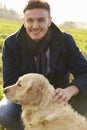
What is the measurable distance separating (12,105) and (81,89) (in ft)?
3.22

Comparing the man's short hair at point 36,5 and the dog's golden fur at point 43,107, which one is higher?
the man's short hair at point 36,5

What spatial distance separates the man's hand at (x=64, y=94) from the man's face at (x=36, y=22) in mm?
762

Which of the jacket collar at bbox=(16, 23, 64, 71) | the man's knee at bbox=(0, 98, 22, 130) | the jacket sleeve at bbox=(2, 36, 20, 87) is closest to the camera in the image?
the jacket collar at bbox=(16, 23, 64, 71)

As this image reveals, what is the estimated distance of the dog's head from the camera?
4.96 m

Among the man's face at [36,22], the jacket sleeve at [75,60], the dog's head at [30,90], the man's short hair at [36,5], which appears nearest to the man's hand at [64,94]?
the dog's head at [30,90]

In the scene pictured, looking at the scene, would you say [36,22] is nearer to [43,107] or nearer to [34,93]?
[34,93]

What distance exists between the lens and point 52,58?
5.74 meters

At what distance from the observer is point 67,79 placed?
607 cm

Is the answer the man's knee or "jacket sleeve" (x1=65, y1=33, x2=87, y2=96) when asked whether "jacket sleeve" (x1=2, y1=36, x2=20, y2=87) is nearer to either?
the man's knee

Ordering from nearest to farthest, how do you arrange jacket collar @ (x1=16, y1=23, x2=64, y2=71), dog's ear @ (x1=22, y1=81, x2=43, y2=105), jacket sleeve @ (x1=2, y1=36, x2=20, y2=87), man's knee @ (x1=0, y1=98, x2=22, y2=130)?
dog's ear @ (x1=22, y1=81, x2=43, y2=105), jacket collar @ (x1=16, y1=23, x2=64, y2=71), jacket sleeve @ (x1=2, y1=36, x2=20, y2=87), man's knee @ (x1=0, y1=98, x2=22, y2=130)

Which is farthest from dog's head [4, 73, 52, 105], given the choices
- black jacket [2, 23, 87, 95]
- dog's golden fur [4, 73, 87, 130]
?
black jacket [2, 23, 87, 95]

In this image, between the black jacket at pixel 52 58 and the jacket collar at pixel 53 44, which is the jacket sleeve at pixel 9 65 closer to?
the black jacket at pixel 52 58

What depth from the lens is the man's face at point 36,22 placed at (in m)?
5.48

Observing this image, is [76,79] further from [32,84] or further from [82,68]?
[32,84]
